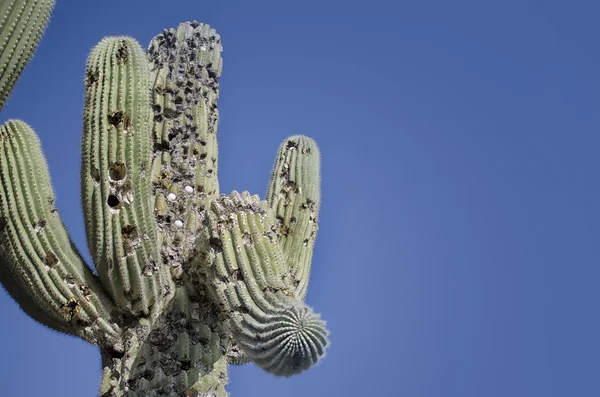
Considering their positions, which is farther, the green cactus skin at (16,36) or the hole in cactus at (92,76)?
the hole in cactus at (92,76)

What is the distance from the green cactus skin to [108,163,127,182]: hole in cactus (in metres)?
0.69

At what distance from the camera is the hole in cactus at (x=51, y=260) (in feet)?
15.0

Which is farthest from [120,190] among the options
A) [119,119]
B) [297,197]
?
[297,197]

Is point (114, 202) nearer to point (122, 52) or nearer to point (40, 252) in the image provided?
point (40, 252)

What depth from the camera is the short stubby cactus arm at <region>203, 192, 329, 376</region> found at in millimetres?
4227

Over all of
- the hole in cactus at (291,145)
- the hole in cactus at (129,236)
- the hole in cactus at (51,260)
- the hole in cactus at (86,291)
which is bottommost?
the hole in cactus at (86,291)

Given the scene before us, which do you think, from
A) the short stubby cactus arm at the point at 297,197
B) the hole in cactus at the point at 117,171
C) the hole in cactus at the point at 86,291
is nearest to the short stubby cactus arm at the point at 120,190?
the hole in cactus at the point at 117,171

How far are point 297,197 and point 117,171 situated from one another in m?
1.53

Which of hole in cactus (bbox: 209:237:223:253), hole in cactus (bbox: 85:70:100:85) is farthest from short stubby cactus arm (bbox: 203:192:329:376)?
hole in cactus (bbox: 85:70:100:85)

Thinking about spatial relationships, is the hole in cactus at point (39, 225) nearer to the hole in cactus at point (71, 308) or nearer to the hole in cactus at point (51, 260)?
the hole in cactus at point (51, 260)

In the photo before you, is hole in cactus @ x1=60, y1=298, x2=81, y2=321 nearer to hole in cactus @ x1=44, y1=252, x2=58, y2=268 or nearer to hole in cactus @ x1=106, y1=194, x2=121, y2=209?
hole in cactus @ x1=44, y1=252, x2=58, y2=268

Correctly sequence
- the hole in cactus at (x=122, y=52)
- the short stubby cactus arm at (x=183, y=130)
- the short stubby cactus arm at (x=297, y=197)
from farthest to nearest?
1. the short stubby cactus arm at (x=297, y=197)
2. the short stubby cactus arm at (x=183, y=130)
3. the hole in cactus at (x=122, y=52)

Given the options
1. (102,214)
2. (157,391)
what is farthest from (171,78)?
(157,391)

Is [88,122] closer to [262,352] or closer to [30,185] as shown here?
[30,185]
